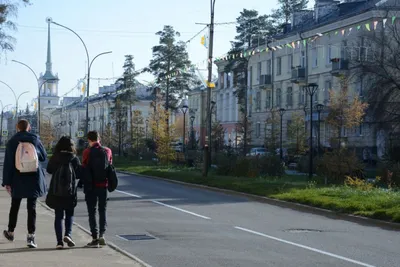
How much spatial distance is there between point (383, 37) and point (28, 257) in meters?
32.4

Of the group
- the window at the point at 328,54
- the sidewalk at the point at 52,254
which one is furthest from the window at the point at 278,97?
the sidewalk at the point at 52,254

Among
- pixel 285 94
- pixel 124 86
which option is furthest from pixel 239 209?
pixel 124 86

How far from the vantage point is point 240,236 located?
43.2ft

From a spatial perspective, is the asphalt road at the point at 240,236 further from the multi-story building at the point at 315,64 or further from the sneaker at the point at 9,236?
the multi-story building at the point at 315,64

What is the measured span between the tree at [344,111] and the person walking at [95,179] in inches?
1372

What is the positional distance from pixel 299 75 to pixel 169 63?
81.9 feet

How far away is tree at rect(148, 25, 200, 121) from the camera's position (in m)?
80.9

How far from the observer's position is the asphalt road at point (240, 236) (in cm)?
1047

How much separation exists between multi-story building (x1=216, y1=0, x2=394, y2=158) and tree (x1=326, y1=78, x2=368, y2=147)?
127 cm

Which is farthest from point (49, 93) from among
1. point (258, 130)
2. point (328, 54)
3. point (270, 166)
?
point (270, 166)

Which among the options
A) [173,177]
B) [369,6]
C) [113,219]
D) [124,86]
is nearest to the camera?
[113,219]

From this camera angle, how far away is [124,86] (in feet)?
306

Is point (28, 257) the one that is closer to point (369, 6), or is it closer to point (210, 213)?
point (210, 213)

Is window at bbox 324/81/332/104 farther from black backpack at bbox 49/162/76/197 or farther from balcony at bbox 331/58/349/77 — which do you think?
black backpack at bbox 49/162/76/197
